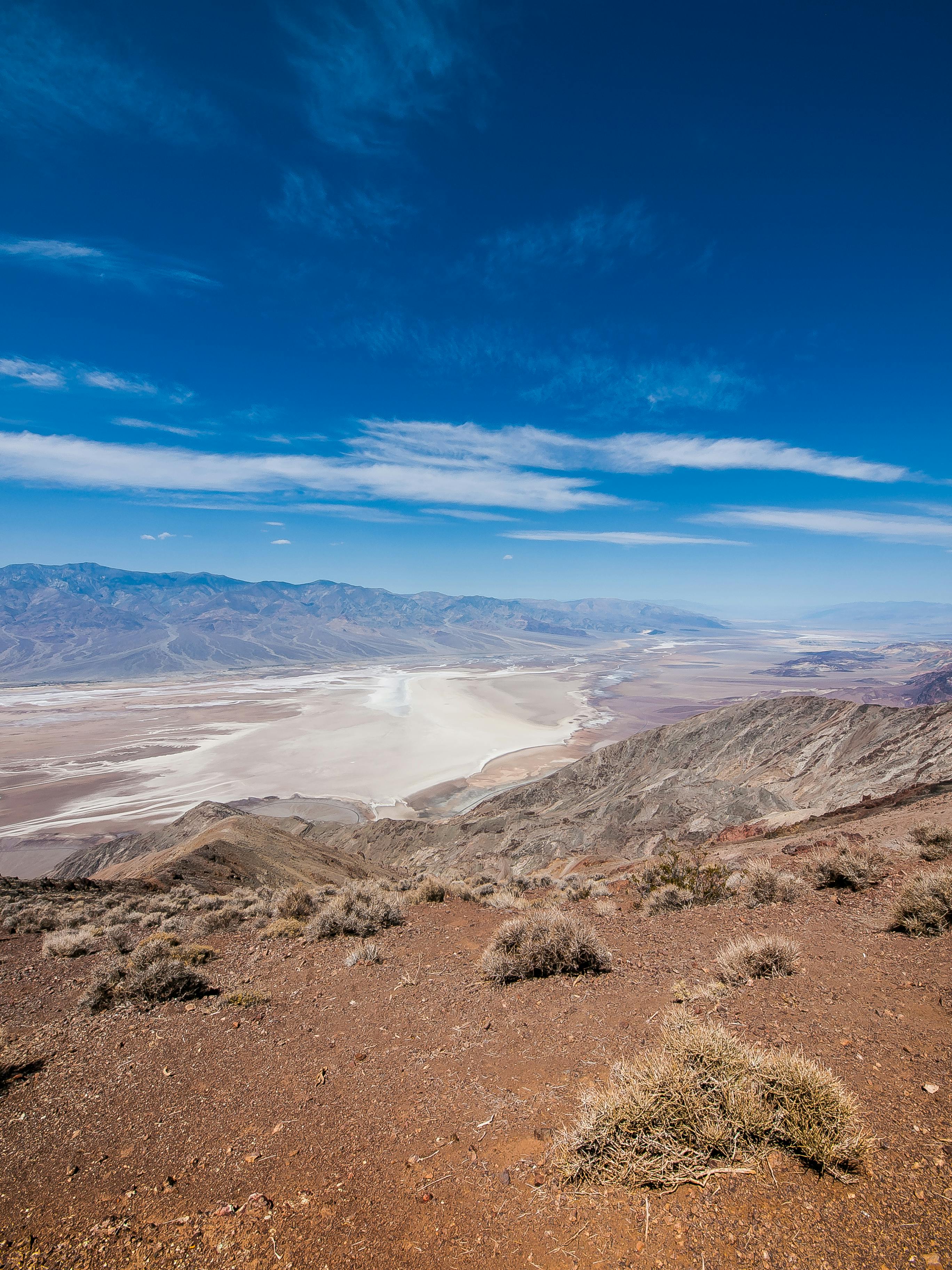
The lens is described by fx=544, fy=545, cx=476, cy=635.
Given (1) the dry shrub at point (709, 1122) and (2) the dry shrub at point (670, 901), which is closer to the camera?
(1) the dry shrub at point (709, 1122)

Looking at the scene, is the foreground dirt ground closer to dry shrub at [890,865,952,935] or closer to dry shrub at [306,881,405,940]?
dry shrub at [890,865,952,935]

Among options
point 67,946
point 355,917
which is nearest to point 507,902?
point 355,917

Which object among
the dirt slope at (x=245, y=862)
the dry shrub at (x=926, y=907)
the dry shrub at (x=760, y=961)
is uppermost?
the dry shrub at (x=926, y=907)

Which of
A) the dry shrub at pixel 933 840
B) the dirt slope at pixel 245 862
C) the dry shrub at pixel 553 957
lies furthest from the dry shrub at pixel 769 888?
the dirt slope at pixel 245 862

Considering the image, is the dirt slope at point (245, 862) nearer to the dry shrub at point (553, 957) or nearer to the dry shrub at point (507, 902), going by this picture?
the dry shrub at point (507, 902)

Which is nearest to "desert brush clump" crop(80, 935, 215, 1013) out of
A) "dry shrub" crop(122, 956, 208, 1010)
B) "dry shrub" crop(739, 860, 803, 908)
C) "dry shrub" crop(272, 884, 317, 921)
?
"dry shrub" crop(122, 956, 208, 1010)

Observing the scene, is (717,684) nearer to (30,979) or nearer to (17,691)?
(30,979)
